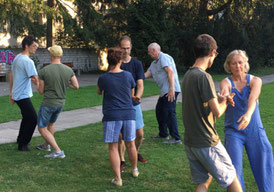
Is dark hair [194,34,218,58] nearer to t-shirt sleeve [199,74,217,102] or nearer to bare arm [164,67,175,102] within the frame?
t-shirt sleeve [199,74,217,102]

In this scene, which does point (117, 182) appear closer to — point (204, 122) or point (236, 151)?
point (236, 151)

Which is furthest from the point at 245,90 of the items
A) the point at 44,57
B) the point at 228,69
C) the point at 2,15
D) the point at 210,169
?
the point at 44,57

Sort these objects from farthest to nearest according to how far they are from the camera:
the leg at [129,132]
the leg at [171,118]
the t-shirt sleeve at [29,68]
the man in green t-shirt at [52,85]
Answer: the leg at [171,118]
the t-shirt sleeve at [29,68]
the man in green t-shirt at [52,85]
the leg at [129,132]

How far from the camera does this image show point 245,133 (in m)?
3.68

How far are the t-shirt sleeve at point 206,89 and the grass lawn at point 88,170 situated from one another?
1.80m

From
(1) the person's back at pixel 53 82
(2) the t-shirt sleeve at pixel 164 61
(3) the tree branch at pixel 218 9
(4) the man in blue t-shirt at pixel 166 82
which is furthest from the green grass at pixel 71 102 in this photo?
(3) the tree branch at pixel 218 9

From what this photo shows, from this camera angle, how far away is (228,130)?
3.76 metres

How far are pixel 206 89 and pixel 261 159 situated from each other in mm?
1112

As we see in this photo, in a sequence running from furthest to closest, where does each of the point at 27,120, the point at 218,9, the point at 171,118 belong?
the point at 218,9 < the point at 171,118 < the point at 27,120

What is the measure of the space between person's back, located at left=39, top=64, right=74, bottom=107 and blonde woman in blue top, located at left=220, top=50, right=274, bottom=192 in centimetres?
287

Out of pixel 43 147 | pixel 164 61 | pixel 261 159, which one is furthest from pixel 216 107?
pixel 43 147

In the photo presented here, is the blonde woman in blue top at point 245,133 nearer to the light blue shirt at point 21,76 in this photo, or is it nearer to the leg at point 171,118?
the leg at point 171,118

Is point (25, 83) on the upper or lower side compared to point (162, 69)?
lower

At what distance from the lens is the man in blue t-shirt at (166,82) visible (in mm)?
6498
